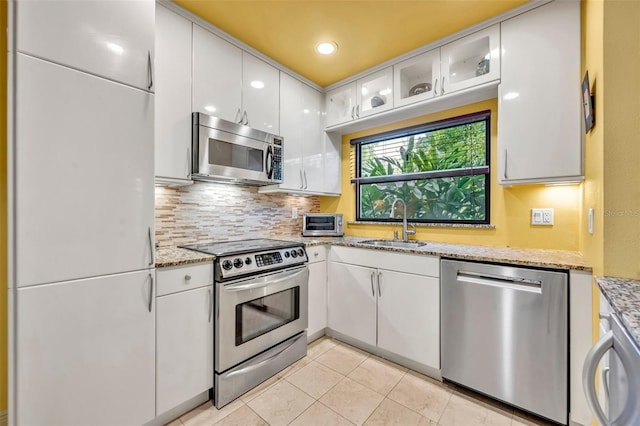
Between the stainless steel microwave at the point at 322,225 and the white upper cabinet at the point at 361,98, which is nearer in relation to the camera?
the white upper cabinet at the point at 361,98

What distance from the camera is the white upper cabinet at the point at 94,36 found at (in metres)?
1.13

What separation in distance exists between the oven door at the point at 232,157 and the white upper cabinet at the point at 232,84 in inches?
7.1

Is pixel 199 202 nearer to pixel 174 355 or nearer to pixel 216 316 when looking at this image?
pixel 216 316

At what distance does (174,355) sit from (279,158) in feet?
5.30

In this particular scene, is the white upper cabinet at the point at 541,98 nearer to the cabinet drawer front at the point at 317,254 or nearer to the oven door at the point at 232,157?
the cabinet drawer front at the point at 317,254

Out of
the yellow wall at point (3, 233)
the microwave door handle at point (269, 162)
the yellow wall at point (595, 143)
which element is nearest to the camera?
the yellow wall at point (595, 143)

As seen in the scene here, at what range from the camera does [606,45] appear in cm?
121

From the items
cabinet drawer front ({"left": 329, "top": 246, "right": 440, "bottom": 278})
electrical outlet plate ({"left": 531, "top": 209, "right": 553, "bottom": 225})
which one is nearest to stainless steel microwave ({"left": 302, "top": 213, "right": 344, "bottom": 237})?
cabinet drawer front ({"left": 329, "top": 246, "right": 440, "bottom": 278})

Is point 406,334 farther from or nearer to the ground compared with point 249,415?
farther from the ground

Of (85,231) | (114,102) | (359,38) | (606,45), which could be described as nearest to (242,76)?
(359,38)

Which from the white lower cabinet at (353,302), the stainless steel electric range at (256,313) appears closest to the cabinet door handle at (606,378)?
the white lower cabinet at (353,302)

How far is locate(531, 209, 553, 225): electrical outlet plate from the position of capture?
1994 millimetres

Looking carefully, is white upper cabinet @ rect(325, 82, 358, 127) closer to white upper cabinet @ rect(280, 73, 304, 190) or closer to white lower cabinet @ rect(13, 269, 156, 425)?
white upper cabinet @ rect(280, 73, 304, 190)

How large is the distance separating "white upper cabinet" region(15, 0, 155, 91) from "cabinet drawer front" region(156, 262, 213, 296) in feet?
3.21
